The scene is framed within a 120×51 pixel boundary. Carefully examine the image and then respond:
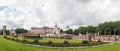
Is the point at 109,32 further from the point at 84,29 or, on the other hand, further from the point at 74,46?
the point at 74,46

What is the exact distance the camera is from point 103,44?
28.7 metres

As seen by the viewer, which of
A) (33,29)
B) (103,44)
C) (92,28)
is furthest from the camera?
(33,29)

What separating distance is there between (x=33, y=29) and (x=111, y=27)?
5641 cm

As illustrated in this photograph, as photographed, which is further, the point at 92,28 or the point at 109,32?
the point at 92,28

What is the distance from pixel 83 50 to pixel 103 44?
507cm

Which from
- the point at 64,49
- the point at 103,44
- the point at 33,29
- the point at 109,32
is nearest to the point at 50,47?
the point at 64,49

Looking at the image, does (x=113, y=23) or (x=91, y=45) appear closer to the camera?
(x=91, y=45)

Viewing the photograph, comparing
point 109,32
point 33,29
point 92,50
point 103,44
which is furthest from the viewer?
point 33,29

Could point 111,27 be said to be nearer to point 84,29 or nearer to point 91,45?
point 84,29

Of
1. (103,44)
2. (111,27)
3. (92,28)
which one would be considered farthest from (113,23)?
(103,44)

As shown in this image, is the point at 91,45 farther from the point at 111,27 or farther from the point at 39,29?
the point at 39,29

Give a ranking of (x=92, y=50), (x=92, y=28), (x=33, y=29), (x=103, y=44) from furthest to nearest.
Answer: (x=33, y=29) < (x=92, y=28) < (x=103, y=44) < (x=92, y=50)

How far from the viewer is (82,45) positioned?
26938 mm

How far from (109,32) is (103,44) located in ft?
234
